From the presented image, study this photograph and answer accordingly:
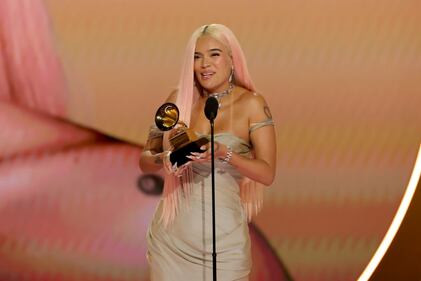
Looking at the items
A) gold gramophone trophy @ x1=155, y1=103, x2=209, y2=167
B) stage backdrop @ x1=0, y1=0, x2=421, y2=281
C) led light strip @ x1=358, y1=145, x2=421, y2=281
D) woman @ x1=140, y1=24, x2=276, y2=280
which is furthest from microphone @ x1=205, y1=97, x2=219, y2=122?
led light strip @ x1=358, y1=145, x2=421, y2=281

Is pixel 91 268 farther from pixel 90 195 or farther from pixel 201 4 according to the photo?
pixel 201 4

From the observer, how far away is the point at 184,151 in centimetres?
161

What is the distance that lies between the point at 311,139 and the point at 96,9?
84 centimetres

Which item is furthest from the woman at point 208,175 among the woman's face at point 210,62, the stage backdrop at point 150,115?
the stage backdrop at point 150,115

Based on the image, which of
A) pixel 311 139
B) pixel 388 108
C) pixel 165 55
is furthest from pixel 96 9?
pixel 388 108

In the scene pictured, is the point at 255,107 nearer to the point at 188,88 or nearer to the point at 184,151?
the point at 188,88

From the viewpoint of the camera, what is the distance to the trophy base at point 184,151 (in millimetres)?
1599

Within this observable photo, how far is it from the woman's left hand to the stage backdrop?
55 cm

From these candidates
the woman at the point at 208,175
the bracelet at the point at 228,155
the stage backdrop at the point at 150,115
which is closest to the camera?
the bracelet at the point at 228,155

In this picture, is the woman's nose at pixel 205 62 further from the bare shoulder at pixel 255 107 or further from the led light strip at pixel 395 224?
the led light strip at pixel 395 224

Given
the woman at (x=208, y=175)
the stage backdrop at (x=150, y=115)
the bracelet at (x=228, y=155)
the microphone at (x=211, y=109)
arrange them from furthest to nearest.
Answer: the stage backdrop at (x=150, y=115) → the woman at (x=208, y=175) → the bracelet at (x=228, y=155) → the microphone at (x=211, y=109)

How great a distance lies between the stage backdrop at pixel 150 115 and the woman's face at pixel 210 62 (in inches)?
13.3

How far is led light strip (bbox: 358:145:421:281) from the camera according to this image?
2230 mm

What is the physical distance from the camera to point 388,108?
2.23 metres
